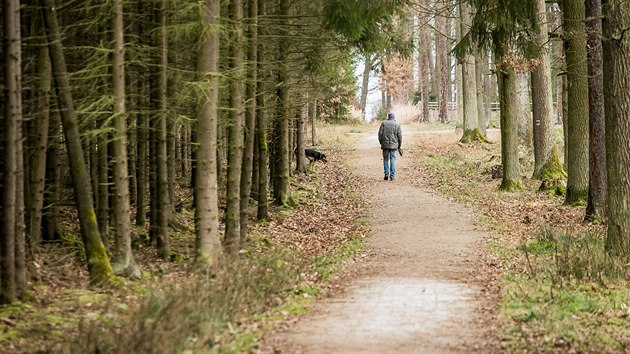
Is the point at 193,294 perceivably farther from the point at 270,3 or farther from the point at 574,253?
the point at 270,3

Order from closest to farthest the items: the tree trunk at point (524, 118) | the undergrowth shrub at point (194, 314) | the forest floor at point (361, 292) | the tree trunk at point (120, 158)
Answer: the undergrowth shrub at point (194, 314), the forest floor at point (361, 292), the tree trunk at point (120, 158), the tree trunk at point (524, 118)

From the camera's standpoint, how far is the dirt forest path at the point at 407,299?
25.7ft

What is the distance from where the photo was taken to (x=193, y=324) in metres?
8.00

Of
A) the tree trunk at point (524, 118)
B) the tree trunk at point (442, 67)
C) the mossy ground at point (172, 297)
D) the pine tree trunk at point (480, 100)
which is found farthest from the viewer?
the tree trunk at point (442, 67)

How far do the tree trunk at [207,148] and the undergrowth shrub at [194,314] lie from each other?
4.47ft

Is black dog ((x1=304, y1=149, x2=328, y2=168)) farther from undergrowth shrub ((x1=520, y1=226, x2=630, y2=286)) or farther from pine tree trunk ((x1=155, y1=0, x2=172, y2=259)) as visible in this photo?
undergrowth shrub ((x1=520, y1=226, x2=630, y2=286))

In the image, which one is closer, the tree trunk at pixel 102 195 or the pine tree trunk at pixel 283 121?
the tree trunk at pixel 102 195

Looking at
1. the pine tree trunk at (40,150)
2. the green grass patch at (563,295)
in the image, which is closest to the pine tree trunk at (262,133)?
the pine tree trunk at (40,150)

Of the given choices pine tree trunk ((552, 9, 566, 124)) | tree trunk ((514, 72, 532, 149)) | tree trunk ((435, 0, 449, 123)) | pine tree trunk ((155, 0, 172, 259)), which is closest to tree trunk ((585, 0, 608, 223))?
pine tree trunk ((552, 9, 566, 124))

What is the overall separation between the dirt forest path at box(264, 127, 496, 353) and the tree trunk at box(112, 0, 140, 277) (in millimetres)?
3164

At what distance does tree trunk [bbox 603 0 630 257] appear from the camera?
12.5 meters

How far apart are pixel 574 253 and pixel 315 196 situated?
40.5ft

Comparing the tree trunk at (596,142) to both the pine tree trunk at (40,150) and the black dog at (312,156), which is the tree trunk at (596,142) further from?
the black dog at (312,156)

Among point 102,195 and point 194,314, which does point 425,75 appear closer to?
point 102,195
